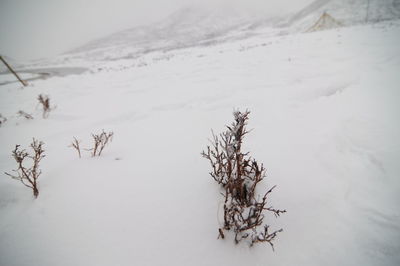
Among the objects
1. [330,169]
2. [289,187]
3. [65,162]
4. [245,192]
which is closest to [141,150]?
[65,162]

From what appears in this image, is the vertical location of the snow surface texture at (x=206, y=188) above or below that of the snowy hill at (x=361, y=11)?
below

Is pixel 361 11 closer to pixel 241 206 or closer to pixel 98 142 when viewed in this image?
pixel 241 206

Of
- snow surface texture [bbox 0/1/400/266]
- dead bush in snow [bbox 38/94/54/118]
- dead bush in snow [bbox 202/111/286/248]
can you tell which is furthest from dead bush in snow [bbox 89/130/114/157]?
dead bush in snow [bbox 38/94/54/118]

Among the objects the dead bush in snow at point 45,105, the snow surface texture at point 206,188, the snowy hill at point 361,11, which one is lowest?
the snow surface texture at point 206,188

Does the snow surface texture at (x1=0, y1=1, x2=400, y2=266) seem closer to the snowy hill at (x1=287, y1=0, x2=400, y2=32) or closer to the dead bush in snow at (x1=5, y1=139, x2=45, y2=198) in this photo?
the dead bush in snow at (x1=5, y1=139, x2=45, y2=198)

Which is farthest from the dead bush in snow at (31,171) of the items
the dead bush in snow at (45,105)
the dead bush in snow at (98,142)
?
the dead bush in snow at (45,105)

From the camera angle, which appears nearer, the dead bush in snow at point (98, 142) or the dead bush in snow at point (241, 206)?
the dead bush in snow at point (241, 206)

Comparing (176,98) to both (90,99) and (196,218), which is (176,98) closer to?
(90,99)

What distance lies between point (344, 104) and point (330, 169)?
5.44ft

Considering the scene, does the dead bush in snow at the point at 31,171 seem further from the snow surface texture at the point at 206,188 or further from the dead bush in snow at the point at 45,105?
the dead bush in snow at the point at 45,105

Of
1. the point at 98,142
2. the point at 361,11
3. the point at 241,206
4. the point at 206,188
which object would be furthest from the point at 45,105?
the point at 361,11

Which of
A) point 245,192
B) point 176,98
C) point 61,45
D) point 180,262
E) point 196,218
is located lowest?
point 180,262

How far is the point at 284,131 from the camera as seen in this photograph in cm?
261

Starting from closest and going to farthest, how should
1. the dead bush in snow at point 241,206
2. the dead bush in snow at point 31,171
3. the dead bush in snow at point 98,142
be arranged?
the dead bush in snow at point 241,206 → the dead bush in snow at point 31,171 → the dead bush in snow at point 98,142
